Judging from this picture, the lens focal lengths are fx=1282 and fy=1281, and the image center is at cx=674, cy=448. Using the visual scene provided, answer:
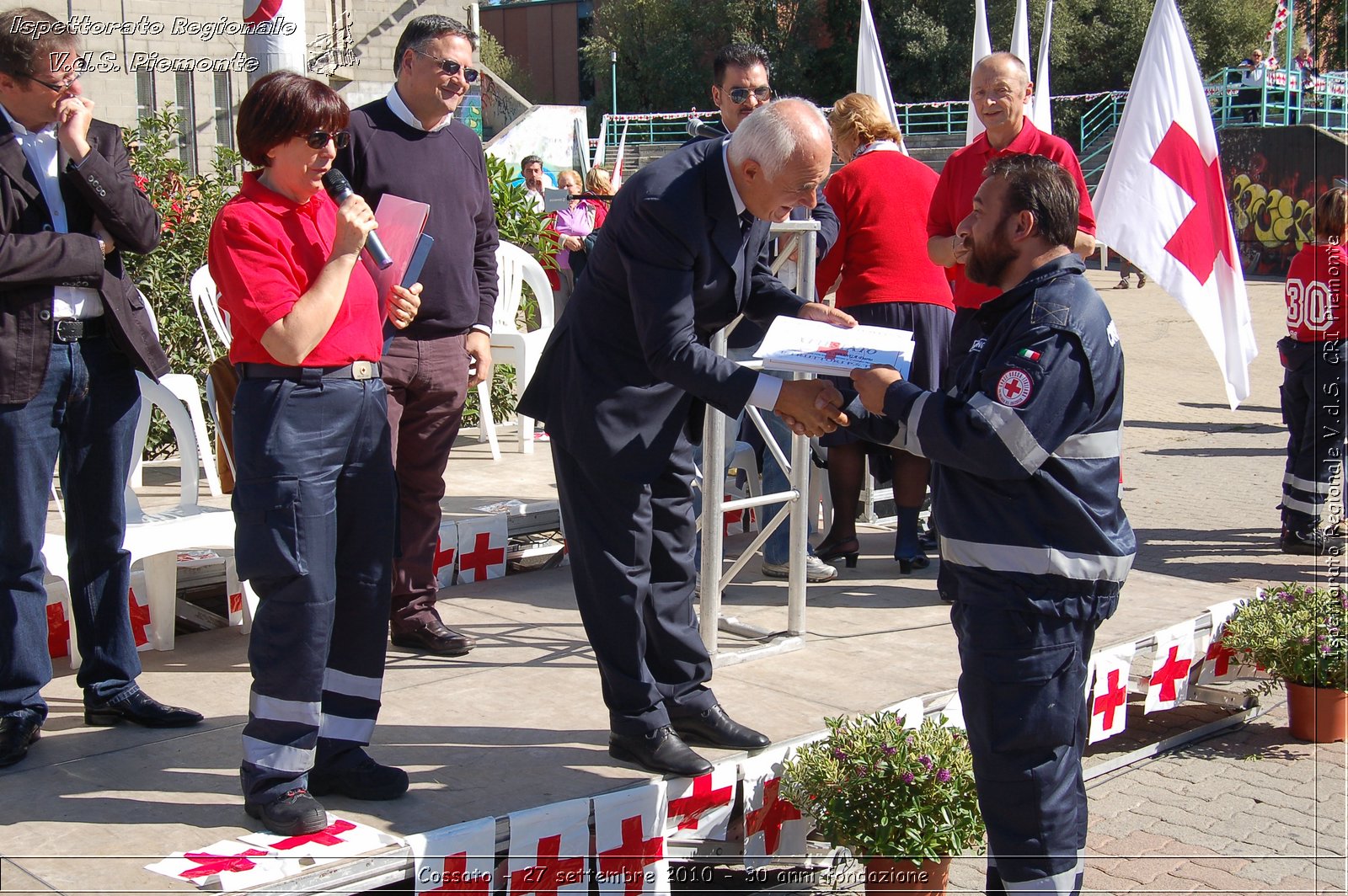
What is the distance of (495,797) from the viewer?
3.47 metres

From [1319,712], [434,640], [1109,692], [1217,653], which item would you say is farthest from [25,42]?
[1319,712]

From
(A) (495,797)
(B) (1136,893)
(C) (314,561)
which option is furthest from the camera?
(B) (1136,893)

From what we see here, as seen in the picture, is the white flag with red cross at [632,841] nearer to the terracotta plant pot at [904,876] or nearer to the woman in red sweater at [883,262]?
the terracotta plant pot at [904,876]

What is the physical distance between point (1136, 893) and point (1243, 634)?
170 cm

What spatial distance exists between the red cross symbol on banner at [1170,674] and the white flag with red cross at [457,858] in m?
3.00

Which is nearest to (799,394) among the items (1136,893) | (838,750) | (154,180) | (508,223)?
(838,750)

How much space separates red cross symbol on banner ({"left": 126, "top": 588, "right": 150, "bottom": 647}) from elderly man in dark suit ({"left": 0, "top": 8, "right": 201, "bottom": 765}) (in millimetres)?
850

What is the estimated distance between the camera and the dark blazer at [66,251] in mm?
3539

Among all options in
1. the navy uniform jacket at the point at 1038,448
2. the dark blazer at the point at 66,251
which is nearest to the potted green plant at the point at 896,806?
the navy uniform jacket at the point at 1038,448

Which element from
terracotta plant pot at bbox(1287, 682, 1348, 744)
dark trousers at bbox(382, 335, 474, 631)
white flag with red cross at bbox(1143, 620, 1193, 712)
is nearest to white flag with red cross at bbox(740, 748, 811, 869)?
dark trousers at bbox(382, 335, 474, 631)

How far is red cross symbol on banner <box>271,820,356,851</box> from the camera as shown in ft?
10.0

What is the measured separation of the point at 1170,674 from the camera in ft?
16.7

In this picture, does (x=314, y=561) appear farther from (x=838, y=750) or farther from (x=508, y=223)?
(x=508, y=223)

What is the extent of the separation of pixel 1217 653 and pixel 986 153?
2329 mm
